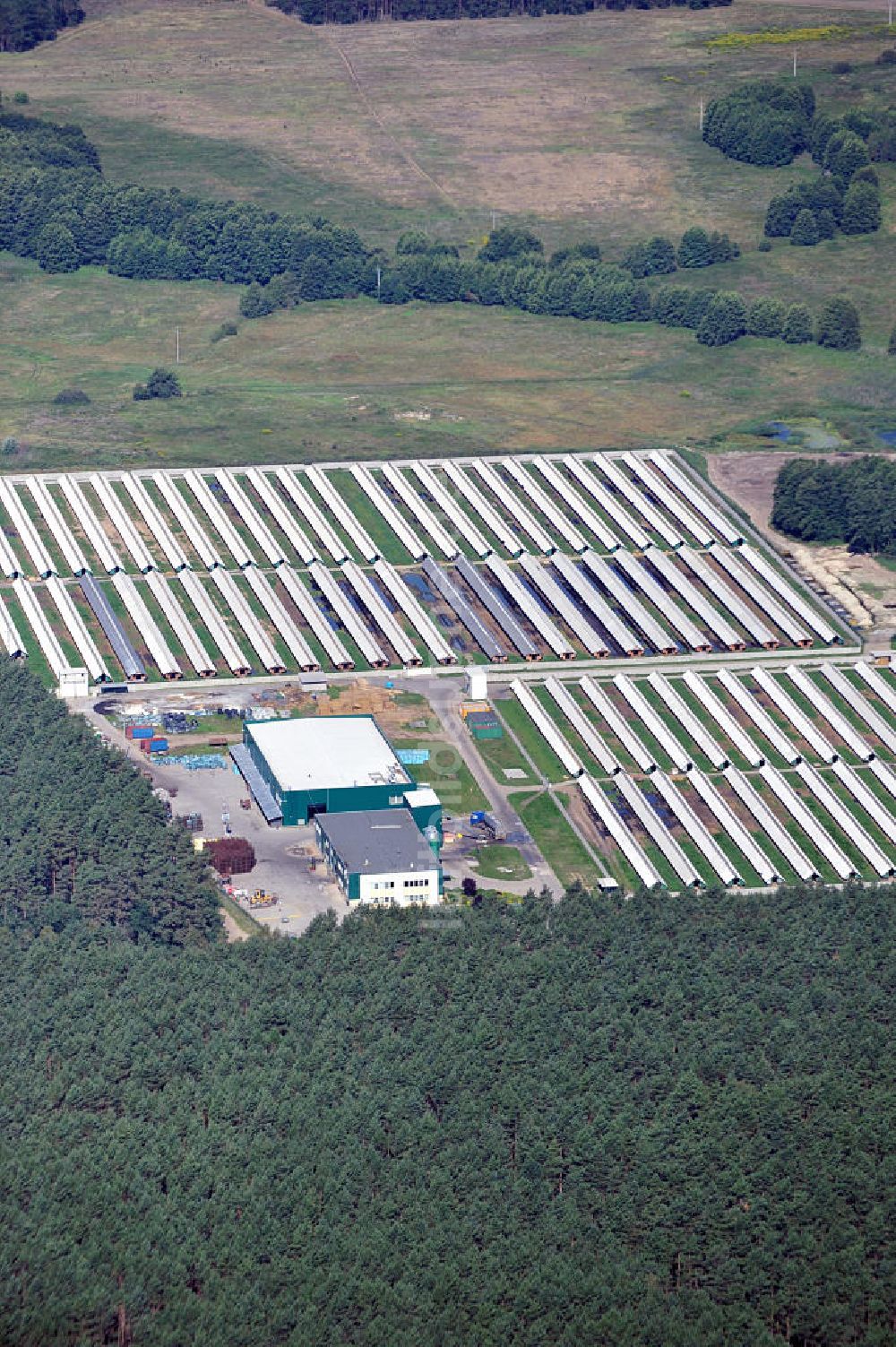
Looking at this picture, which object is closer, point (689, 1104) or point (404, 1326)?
point (404, 1326)

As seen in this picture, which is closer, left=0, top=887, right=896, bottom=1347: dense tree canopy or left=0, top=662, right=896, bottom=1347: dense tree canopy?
left=0, top=662, right=896, bottom=1347: dense tree canopy

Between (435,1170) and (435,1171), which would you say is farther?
(435,1170)

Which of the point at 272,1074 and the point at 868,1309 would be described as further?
the point at 272,1074

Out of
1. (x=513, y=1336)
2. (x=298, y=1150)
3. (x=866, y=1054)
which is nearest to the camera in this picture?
(x=513, y=1336)

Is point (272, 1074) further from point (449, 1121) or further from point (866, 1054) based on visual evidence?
point (866, 1054)

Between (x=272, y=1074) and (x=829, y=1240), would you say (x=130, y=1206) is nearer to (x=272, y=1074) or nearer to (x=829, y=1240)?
(x=272, y=1074)

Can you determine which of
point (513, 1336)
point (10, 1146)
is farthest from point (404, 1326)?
point (10, 1146)

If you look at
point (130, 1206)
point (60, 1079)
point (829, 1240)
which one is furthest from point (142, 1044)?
point (829, 1240)

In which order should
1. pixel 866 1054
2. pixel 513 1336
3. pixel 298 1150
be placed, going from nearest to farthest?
1. pixel 513 1336
2. pixel 298 1150
3. pixel 866 1054

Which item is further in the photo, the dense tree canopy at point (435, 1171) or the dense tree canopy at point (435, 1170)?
the dense tree canopy at point (435, 1170)
